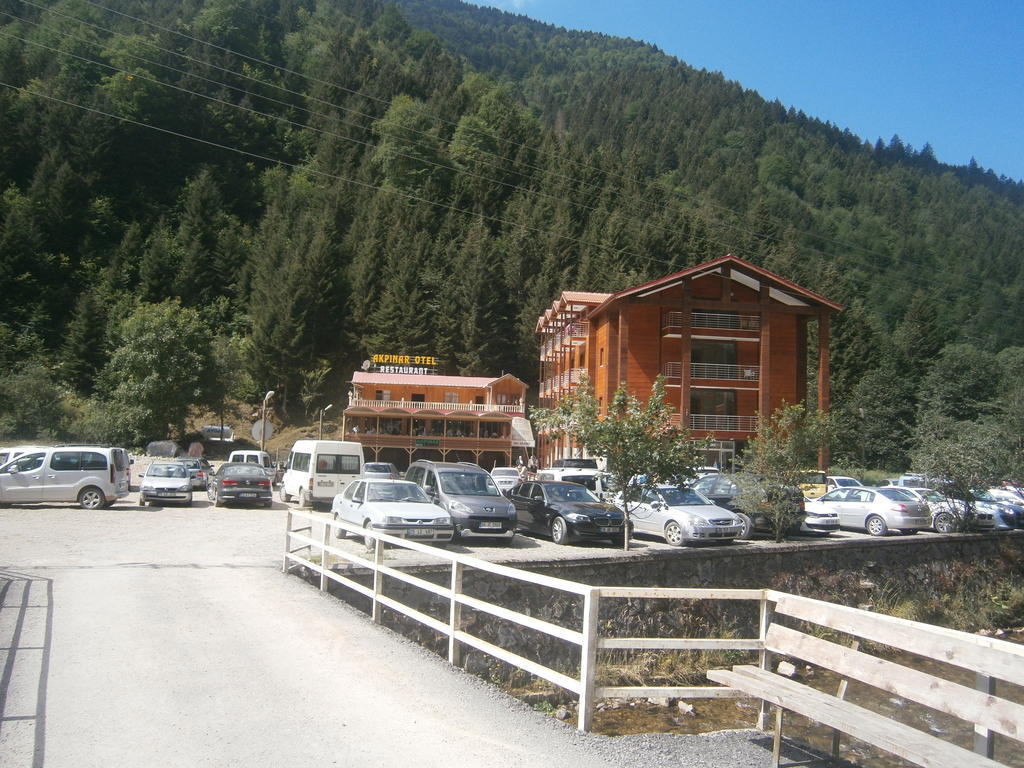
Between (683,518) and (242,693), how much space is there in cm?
1374

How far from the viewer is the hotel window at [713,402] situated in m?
45.8

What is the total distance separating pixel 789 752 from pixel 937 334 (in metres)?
78.6

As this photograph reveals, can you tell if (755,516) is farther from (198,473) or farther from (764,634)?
(198,473)

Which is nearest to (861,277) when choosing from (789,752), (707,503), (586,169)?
(586,169)

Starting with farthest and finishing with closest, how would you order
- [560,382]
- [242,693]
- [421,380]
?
1. [421,380]
2. [560,382]
3. [242,693]

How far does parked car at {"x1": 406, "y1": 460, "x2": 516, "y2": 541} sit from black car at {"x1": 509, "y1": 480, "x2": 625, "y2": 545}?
3.93ft

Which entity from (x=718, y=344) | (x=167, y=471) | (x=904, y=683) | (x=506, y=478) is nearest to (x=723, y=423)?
(x=718, y=344)

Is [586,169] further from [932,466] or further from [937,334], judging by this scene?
[932,466]

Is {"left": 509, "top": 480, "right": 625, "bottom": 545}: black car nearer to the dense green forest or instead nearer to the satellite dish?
the satellite dish

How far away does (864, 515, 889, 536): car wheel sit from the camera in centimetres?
2341

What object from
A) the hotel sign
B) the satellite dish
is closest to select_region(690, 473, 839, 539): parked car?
the satellite dish

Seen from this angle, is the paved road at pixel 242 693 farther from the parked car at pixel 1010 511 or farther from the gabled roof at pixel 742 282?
the gabled roof at pixel 742 282

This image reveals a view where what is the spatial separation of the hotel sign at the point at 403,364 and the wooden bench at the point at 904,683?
56.0 m

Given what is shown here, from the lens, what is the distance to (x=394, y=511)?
1548cm
